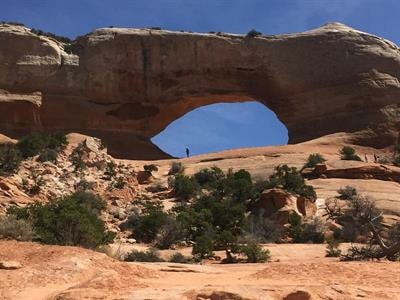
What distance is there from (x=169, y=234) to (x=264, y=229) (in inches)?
141

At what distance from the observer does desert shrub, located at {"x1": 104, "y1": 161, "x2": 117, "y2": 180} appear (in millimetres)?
26322

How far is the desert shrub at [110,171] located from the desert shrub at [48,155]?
2.39 metres

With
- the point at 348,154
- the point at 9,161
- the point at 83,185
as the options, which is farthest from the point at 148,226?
the point at 348,154

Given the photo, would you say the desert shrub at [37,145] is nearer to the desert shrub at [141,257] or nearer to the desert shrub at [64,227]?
the desert shrub at [64,227]

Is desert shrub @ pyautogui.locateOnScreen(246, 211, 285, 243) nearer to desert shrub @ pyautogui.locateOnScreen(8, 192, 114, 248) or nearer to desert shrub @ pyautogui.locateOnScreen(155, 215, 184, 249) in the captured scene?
desert shrub @ pyautogui.locateOnScreen(155, 215, 184, 249)

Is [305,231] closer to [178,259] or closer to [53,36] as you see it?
[178,259]

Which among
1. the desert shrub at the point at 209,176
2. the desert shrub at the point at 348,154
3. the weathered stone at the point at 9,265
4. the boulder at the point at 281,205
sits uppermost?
the desert shrub at the point at 348,154

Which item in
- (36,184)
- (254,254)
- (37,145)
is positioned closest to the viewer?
(254,254)

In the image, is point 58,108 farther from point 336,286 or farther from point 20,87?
point 336,286

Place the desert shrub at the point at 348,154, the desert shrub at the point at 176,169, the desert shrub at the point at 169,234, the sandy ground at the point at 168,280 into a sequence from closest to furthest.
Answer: the sandy ground at the point at 168,280
the desert shrub at the point at 169,234
the desert shrub at the point at 176,169
the desert shrub at the point at 348,154

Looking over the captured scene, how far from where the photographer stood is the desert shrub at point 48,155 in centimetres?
2509

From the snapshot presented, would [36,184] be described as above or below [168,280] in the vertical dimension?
above

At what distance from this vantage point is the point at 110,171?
26656 millimetres

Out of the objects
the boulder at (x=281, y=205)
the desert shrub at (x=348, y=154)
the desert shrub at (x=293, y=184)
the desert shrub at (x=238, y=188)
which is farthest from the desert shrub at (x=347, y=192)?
the desert shrub at (x=348, y=154)
